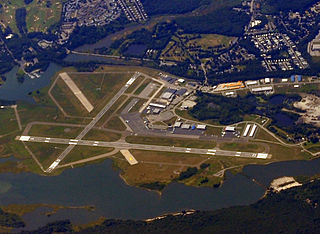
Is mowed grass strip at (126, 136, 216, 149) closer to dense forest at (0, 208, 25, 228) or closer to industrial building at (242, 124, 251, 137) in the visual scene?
industrial building at (242, 124, 251, 137)

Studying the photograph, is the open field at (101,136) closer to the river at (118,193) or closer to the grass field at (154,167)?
the grass field at (154,167)

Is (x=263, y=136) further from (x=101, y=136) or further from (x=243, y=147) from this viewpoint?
(x=101, y=136)

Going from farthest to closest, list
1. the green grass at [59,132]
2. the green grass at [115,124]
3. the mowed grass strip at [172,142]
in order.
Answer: the green grass at [59,132] → the green grass at [115,124] → the mowed grass strip at [172,142]

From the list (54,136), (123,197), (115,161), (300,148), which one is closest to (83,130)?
(54,136)

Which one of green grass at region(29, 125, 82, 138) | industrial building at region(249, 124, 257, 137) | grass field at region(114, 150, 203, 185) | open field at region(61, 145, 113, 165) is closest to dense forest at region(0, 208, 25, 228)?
open field at region(61, 145, 113, 165)

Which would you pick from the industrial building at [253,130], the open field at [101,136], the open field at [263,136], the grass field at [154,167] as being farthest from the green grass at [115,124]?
the open field at [263,136]
